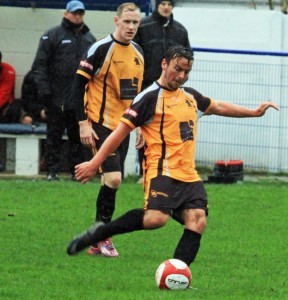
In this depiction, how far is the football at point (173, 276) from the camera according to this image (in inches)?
357

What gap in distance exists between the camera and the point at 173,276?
356 inches

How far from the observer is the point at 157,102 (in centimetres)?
954

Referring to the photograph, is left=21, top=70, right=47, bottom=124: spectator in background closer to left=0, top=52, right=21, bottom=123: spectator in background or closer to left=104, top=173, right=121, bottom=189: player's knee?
left=0, top=52, right=21, bottom=123: spectator in background

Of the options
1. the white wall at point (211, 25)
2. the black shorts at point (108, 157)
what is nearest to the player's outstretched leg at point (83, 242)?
the black shorts at point (108, 157)

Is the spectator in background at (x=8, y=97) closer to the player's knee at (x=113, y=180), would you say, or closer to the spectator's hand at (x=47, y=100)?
the spectator's hand at (x=47, y=100)

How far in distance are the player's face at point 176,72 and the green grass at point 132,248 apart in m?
1.53

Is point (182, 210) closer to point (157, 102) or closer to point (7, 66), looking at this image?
point (157, 102)

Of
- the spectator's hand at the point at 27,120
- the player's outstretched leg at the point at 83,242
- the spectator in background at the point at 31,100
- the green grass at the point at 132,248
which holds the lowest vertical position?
the green grass at the point at 132,248

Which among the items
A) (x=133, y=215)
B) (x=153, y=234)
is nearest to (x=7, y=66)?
(x=153, y=234)

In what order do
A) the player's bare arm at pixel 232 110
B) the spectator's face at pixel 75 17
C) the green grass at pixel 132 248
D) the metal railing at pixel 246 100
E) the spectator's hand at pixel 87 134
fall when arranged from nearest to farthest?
the green grass at pixel 132 248, the player's bare arm at pixel 232 110, the spectator's hand at pixel 87 134, the spectator's face at pixel 75 17, the metal railing at pixel 246 100

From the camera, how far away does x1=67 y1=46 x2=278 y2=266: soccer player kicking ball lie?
937 centimetres

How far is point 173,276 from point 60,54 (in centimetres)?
816

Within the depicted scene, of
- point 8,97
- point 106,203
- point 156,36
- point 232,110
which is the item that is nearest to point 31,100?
point 8,97

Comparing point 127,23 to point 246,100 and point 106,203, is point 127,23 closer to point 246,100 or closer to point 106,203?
point 106,203
